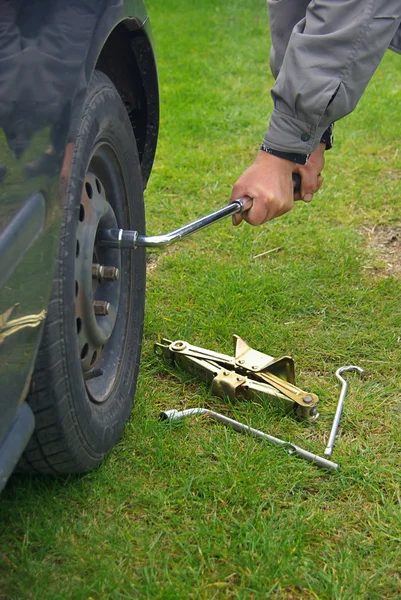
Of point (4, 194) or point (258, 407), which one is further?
point (258, 407)

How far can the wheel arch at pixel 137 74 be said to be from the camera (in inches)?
89.0

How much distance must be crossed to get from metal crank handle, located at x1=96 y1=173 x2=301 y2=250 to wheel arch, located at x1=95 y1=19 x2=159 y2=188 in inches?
19.0

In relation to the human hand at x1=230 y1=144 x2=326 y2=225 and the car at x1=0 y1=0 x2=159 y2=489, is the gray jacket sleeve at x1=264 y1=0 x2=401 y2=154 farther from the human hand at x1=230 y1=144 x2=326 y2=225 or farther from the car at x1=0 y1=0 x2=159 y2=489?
the car at x1=0 y1=0 x2=159 y2=489

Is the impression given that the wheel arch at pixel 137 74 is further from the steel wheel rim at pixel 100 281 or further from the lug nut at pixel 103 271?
the lug nut at pixel 103 271

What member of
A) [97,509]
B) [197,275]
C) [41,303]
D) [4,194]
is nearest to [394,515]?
[97,509]

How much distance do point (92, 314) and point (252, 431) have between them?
62 centimetres

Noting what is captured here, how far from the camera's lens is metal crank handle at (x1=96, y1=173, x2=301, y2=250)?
2070 mm

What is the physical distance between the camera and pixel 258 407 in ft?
7.75

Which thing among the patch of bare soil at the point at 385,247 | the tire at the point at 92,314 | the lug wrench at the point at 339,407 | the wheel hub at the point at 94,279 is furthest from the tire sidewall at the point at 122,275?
the patch of bare soil at the point at 385,247

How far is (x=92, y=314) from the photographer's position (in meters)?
1.99

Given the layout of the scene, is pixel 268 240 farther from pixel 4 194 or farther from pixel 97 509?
pixel 4 194

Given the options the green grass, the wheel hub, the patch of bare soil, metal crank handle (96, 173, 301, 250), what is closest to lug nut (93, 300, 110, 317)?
the wheel hub

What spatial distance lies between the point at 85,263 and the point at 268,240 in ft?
5.72

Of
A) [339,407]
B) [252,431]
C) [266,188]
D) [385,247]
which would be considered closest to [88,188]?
[266,188]
